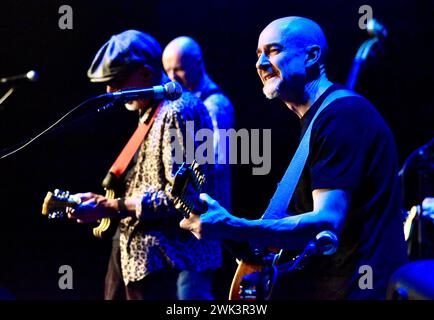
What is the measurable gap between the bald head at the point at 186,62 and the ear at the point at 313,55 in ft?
7.13

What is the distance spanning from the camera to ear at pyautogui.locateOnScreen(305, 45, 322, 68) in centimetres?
269

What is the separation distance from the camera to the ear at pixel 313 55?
2686 millimetres

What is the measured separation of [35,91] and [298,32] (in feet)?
9.78

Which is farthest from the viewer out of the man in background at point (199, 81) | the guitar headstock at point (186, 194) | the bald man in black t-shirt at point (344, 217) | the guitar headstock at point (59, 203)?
the man in background at point (199, 81)

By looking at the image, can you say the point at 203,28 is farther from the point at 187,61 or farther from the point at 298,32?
the point at 298,32

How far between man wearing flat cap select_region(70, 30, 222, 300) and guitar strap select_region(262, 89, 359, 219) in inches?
29.5

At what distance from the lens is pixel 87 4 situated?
4.91 meters

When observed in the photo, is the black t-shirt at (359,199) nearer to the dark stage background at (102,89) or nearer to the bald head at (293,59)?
the bald head at (293,59)

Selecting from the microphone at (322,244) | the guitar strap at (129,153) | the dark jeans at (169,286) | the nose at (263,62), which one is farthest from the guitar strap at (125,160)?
the microphone at (322,244)

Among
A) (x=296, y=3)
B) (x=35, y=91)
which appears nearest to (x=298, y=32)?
(x=296, y=3)

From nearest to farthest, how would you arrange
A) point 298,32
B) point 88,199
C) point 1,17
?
point 298,32
point 88,199
point 1,17

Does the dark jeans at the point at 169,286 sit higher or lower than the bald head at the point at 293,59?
lower

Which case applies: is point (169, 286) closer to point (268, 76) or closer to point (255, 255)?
point (255, 255)

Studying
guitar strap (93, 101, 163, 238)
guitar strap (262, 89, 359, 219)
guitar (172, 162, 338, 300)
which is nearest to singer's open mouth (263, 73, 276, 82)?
guitar strap (262, 89, 359, 219)
